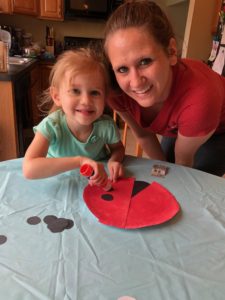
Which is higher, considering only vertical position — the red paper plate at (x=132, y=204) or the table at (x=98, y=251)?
the red paper plate at (x=132, y=204)

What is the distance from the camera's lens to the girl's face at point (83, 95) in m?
1.00

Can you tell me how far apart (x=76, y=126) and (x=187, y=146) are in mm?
443

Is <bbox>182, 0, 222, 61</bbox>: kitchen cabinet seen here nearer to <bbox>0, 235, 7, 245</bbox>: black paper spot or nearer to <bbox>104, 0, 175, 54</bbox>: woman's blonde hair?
<bbox>104, 0, 175, 54</bbox>: woman's blonde hair

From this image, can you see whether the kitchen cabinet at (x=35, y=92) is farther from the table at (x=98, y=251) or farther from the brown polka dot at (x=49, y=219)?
the brown polka dot at (x=49, y=219)

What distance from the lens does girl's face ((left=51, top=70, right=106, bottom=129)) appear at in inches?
39.4

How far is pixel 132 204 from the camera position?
33.6 inches

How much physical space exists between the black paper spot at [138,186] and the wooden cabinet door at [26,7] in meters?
3.25

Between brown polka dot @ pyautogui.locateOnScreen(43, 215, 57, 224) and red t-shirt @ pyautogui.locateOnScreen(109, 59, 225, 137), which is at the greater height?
red t-shirt @ pyautogui.locateOnScreen(109, 59, 225, 137)

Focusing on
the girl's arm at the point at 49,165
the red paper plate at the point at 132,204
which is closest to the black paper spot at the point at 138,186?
the red paper plate at the point at 132,204

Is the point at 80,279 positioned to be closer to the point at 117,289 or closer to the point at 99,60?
the point at 117,289

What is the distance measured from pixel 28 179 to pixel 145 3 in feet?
2.40

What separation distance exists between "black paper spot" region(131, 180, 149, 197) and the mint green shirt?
0.24 metres

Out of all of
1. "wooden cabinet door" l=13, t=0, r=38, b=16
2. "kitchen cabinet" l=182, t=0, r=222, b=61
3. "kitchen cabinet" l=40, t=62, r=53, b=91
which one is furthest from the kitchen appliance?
"kitchen cabinet" l=182, t=0, r=222, b=61

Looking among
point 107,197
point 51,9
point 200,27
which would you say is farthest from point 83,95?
point 51,9
